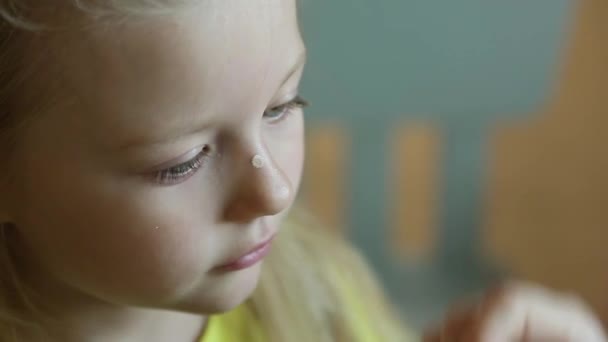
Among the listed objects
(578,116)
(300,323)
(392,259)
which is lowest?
(392,259)

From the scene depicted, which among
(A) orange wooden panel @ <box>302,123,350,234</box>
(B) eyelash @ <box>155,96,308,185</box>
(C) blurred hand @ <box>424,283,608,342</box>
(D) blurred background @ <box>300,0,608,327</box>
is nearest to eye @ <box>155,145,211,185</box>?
(B) eyelash @ <box>155,96,308,185</box>

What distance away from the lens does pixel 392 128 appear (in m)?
1.18

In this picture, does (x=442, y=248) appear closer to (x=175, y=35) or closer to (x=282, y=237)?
(x=282, y=237)

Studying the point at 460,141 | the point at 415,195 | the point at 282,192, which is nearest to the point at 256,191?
the point at 282,192

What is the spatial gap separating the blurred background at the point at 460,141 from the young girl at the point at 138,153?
0.51m

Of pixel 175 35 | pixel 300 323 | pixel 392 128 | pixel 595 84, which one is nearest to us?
pixel 175 35

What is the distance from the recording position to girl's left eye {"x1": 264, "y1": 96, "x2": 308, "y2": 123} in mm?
505

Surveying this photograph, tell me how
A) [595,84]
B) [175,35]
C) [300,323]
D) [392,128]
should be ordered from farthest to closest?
[595,84]
[392,128]
[300,323]
[175,35]

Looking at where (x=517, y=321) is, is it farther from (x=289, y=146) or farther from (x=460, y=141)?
→ (x=460, y=141)

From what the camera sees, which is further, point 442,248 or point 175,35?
point 442,248

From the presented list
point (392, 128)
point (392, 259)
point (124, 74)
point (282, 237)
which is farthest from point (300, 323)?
point (392, 259)

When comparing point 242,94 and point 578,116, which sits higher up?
point 242,94

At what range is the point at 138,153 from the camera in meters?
0.46

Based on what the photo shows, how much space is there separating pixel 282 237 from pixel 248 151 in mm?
248
